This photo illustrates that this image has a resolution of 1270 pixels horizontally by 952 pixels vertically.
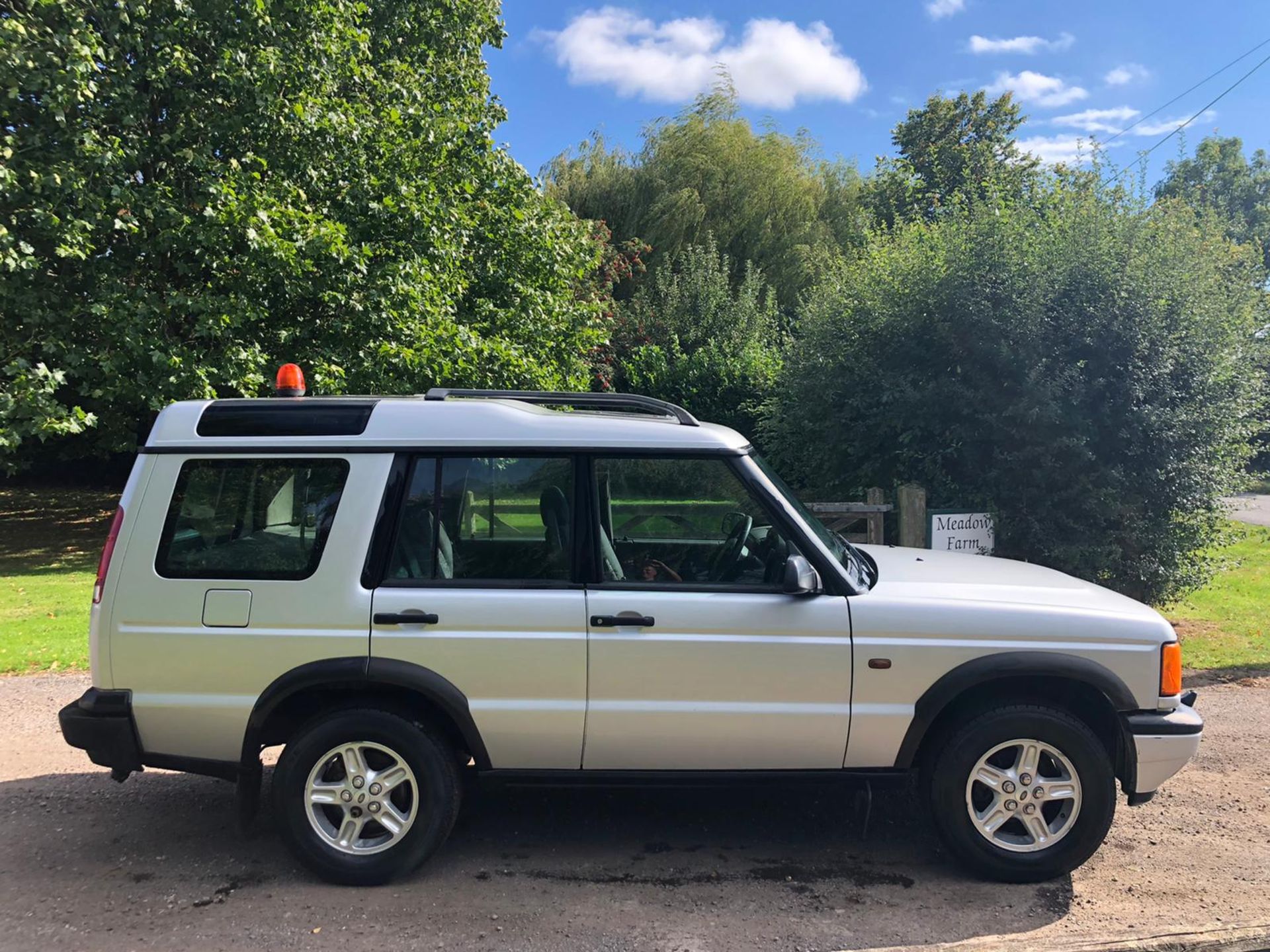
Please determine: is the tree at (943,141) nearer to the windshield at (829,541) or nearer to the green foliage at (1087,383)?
the green foliage at (1087,383)

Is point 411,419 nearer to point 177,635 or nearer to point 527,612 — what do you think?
point 527,612

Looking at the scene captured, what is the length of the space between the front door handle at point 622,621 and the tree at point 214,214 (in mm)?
9126

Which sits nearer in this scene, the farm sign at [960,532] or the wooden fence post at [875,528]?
the farm sign at [960,532]

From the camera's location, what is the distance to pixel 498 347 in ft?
46.0

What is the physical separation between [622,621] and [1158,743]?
2.28 meters

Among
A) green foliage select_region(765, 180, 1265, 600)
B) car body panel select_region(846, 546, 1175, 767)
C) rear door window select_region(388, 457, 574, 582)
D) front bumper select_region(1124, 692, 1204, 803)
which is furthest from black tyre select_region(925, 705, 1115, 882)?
green foliage select_region(765, 180, 1265, 600)

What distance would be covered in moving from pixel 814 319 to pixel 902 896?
8.08 m

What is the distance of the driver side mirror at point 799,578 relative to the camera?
3.47m

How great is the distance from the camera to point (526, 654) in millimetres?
3586

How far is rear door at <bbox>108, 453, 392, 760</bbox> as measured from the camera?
11.9 ft

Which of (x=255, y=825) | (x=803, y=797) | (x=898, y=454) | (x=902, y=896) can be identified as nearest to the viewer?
(x=902, y=896)

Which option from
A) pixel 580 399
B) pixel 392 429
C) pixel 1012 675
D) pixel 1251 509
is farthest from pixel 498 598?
pixel 1251 509

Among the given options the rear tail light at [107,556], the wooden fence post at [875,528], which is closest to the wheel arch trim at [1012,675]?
the rear tail light at [107,556]

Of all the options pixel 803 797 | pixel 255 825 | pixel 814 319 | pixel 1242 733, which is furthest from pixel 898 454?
pixel 255 825
